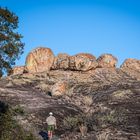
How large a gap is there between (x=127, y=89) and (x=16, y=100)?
1332 cm

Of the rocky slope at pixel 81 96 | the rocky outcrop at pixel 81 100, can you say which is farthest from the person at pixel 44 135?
the rocky slope at pixel 81 96

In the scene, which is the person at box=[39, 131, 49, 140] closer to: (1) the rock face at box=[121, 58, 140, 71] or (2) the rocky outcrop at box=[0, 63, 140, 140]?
(2) the rocky outcrop at box=[0, 63, 140, 140]

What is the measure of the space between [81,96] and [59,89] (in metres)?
3.10

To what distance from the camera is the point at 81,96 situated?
50344 mm

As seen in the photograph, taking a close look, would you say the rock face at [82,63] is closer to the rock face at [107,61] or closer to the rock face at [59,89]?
the rock face at [107,61]

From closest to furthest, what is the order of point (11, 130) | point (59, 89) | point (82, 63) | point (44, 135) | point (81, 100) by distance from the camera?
point (11, 130)
point (44, 135)
point (81, 100)
point (59, 89)
point (82, 63)

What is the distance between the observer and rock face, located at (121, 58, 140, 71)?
67250 mm

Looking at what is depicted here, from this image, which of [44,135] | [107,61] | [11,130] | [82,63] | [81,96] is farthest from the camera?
[107,61]

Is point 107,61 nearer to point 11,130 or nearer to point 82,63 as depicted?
point 82,63

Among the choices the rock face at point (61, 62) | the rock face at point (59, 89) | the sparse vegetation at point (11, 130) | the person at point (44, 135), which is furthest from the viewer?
the rock face at point (61, 62)

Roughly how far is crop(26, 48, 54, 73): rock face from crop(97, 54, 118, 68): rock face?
7893 millimetres

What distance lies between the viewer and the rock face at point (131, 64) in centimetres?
6725

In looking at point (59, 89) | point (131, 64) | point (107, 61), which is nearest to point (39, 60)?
point (107, 61)

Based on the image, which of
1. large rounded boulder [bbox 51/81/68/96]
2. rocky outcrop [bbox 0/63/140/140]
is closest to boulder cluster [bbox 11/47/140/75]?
rocky outcrop [bbox 0/63/140/140]
